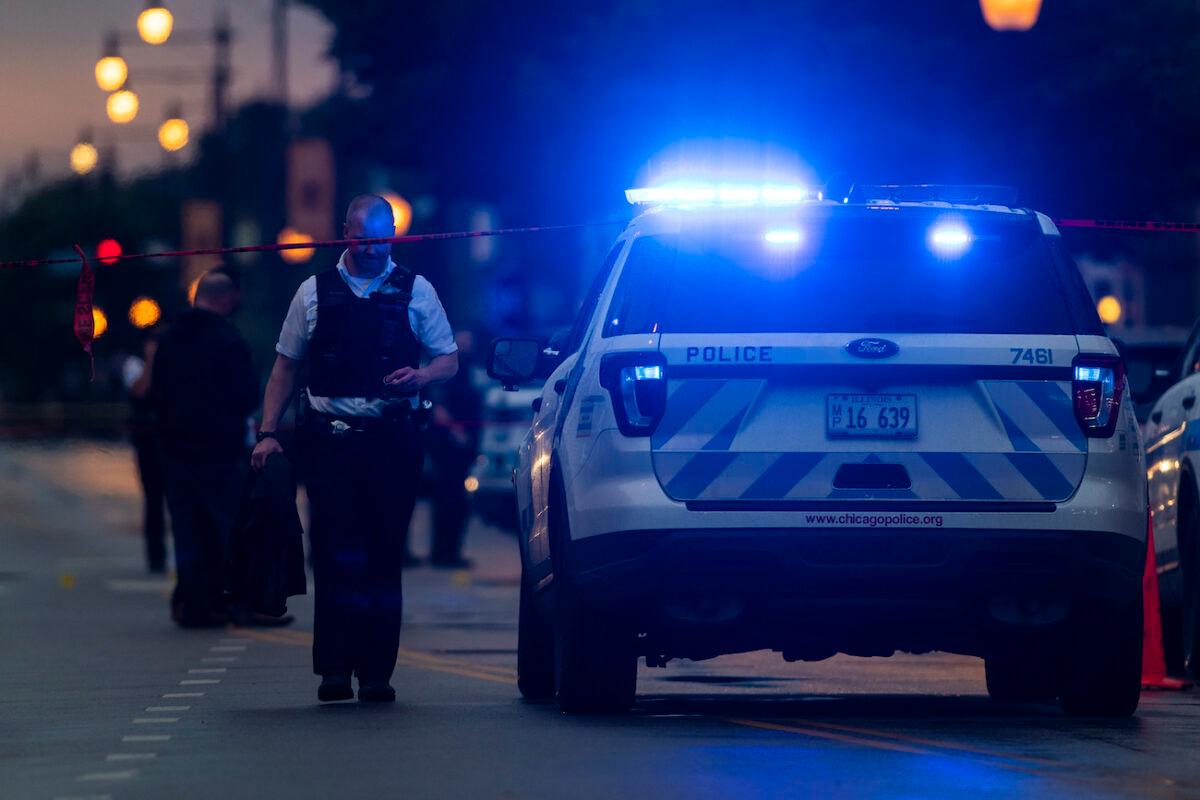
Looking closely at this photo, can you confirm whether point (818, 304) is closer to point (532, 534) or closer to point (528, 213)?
point (532, 534)

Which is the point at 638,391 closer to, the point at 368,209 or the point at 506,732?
the point at 506,732

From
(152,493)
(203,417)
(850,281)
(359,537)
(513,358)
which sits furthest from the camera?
(152,493)

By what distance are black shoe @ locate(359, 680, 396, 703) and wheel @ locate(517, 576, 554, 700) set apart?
519 millimetres

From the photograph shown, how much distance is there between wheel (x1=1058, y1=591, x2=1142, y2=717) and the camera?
10102mm

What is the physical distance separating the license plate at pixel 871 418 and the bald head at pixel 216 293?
770cm

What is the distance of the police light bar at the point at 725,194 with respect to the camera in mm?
10398

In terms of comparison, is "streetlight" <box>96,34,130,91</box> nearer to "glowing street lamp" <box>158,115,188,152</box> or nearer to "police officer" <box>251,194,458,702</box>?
"glowing street lamp" <box>158,115,188,152</box>

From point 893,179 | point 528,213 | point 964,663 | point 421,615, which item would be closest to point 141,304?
point 528,213

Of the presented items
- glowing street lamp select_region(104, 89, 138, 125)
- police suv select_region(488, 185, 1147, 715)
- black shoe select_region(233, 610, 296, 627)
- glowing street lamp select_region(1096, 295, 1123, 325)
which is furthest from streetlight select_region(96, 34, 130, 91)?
police suv select_region(488, 185, 1147, 715)

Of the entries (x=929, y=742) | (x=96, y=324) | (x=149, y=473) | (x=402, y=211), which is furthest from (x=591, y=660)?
(x=402, y=211)

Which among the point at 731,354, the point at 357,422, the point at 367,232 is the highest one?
the point at 367,232

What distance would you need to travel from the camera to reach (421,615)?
18016 mm

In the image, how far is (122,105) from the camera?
4150 cm

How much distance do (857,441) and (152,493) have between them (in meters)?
14.2
